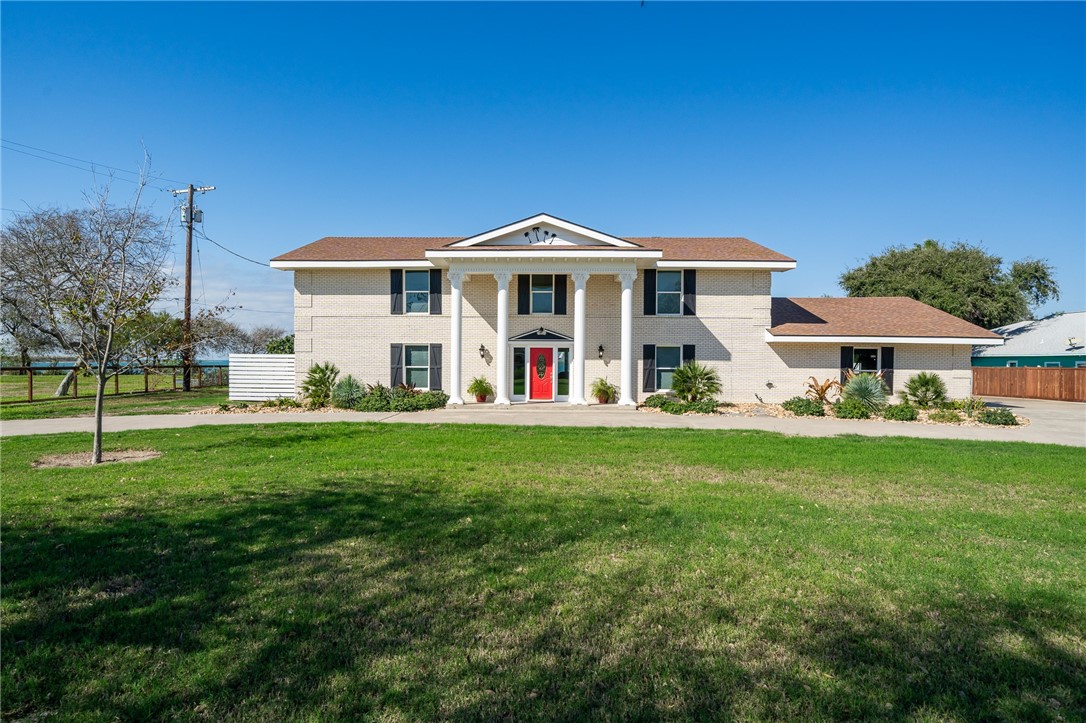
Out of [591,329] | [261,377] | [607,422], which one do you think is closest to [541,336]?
[591,329]

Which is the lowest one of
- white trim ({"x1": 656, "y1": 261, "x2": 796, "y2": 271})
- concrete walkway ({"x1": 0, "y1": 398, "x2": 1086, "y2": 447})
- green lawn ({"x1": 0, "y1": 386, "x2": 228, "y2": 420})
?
concrete walkway ({"x1": 0, "y1": 398, "x2": 1086, "y2": 447})

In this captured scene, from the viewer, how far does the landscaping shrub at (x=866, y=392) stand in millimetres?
18297

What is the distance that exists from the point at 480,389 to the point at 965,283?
118 ft

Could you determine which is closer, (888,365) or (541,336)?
(888,365)

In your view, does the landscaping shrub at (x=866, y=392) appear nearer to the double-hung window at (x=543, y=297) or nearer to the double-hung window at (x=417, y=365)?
the double-hung window at (x=543, y=297)

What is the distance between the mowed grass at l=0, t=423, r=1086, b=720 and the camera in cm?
295

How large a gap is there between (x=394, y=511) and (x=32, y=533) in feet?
10.4

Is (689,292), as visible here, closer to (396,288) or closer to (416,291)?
(416,291)

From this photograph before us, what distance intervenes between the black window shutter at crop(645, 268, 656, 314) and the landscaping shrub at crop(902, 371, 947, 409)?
29.9ft

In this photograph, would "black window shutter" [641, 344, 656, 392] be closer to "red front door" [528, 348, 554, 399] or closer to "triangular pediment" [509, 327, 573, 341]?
"triangular pediment" [509, 327, 573, 341]

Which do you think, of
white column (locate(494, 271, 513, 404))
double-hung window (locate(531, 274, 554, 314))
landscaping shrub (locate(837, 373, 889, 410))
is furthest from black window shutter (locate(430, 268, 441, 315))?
landscaping shrub (locate(837, 373, 889, 410))

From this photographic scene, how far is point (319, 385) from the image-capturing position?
66.9 ft

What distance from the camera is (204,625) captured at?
11.7 ft

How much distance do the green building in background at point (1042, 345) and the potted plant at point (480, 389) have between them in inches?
1148
